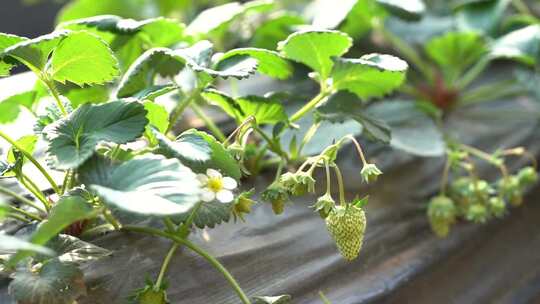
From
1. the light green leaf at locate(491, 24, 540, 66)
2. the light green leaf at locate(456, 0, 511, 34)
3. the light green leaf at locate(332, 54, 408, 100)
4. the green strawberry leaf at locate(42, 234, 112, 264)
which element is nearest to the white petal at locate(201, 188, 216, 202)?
the green strawberry leaf at locate(42, 234, 112, 264)

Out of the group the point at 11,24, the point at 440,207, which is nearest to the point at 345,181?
the point at 440,207

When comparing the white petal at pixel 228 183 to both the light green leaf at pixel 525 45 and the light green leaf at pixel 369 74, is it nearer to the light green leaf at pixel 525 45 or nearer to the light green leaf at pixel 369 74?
the light green leaf at pixel 369 74

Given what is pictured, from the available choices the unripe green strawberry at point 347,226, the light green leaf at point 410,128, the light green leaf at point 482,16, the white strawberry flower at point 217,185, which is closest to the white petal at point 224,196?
the white strawberry flower at point 217,185

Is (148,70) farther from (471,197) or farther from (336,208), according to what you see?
(471,197)

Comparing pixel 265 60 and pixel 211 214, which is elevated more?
pixel 265 60

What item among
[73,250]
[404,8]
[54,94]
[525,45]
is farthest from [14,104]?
[525,45]

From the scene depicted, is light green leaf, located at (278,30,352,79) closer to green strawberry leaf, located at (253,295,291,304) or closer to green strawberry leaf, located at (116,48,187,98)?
green strawberry leaf, located at (116,48,187,98)

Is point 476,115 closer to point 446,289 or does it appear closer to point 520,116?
point 520,116
